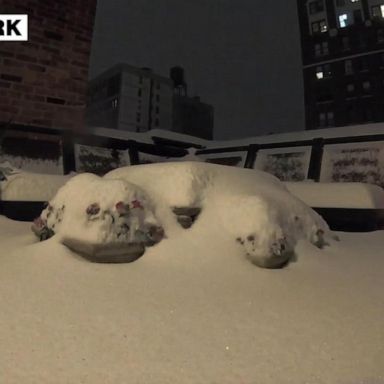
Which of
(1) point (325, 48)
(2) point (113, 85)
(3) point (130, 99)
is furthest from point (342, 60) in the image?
(2) point (113, 85)

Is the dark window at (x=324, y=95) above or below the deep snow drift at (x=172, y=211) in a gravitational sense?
above

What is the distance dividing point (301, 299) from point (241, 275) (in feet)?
1.30

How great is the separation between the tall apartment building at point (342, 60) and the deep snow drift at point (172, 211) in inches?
1023

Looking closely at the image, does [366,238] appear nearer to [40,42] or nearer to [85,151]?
[85,151]

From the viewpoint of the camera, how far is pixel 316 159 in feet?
19.3

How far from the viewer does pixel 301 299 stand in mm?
1898

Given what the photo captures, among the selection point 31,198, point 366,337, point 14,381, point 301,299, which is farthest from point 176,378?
point 31,198

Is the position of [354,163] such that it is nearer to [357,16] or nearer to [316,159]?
[316,159]

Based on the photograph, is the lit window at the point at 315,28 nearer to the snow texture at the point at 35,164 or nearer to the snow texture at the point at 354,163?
the snow texture at the point at 354,163

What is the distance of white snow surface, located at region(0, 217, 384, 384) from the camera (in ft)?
3.86

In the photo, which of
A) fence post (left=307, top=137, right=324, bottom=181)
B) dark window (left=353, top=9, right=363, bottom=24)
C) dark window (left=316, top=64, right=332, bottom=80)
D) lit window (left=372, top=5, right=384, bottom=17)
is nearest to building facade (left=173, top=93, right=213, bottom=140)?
dark window (left=316, top=64, right=332, bottom=80)

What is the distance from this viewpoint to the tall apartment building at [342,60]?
2531 cm

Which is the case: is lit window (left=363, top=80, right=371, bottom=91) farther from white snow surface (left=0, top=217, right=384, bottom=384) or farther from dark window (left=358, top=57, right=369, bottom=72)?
white snow surface (left=0, top=217, right=384, bottom=384)

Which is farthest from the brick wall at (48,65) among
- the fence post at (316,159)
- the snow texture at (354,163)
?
the snow texture at (354,163)
